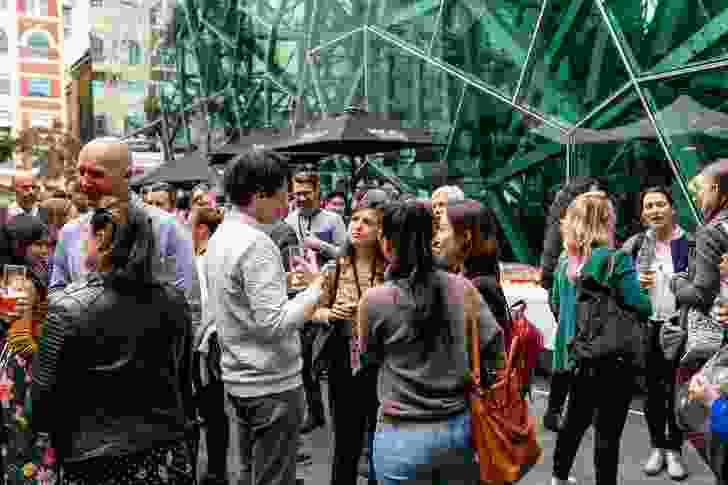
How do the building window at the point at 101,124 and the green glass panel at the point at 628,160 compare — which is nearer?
the green glass panel at the point at 628,160

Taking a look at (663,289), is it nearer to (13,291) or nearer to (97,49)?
(13,291)

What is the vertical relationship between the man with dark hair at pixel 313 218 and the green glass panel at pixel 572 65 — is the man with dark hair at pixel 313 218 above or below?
below

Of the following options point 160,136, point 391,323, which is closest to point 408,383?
point 391,323

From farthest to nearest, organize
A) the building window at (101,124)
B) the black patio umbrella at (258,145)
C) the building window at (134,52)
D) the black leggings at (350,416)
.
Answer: the building window at (101,124)
the building window at (134,52)
the black patio umbrella at (258,145)
the black leggings at (350,416)

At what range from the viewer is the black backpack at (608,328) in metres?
4.38

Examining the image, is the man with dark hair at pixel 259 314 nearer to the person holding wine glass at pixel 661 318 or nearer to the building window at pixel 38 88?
the person holding wine glass at pixel 661 318

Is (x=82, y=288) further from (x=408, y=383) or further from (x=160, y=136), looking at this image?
(x=160, y=136)

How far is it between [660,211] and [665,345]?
3.08 feet

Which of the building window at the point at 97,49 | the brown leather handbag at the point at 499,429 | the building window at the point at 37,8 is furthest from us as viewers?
the building window at the point at 37,8

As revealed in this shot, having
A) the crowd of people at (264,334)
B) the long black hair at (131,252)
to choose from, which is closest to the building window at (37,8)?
the crowd of people at (264,334)

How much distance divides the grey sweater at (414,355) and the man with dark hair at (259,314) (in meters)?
0.37

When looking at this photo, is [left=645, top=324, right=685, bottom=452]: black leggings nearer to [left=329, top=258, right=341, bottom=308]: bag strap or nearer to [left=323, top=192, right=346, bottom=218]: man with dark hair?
[left=329, top=258, right=341, bottom=308]: bag strap

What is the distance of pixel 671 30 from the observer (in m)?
8.77

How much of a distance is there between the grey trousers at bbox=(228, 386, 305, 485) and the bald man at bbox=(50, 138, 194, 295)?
62cm
